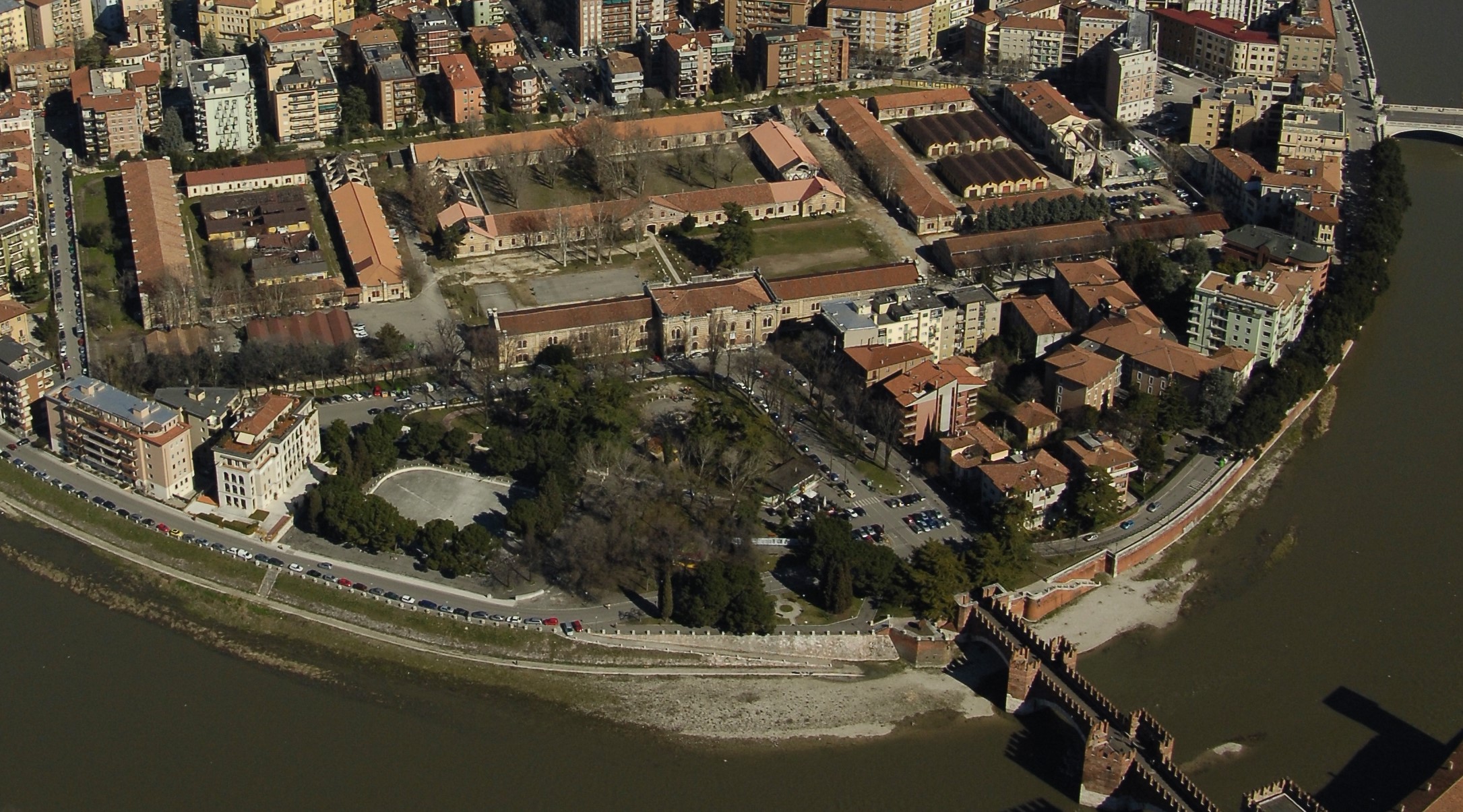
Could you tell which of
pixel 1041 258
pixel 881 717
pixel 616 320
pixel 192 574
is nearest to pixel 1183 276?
pixel 1041 258

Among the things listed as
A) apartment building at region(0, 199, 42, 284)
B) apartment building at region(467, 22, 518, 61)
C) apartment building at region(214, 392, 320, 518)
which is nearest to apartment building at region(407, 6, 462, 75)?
apartment building at region(467, 22, 518, 61)

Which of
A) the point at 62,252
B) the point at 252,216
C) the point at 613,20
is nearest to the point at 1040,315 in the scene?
the point at 252,216

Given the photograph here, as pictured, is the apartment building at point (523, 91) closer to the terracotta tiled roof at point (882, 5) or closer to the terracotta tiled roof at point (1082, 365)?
the terracotta tiled roof at point (882, 5)

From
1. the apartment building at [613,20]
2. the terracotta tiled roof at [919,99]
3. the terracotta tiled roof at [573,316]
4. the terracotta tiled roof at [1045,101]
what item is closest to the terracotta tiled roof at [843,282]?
the terracotta tiled roof at [573,316]

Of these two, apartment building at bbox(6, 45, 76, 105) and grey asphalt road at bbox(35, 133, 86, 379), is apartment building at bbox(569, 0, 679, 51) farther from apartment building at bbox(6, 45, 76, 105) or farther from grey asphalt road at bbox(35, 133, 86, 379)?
grey asphalt road at bbox(35, 133, 86, 379)

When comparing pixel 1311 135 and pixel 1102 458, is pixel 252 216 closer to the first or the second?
pixel 1102 458

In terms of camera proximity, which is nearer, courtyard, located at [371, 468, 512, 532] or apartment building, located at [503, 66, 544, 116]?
courtyard, located at [371, 468, 512, 532]
